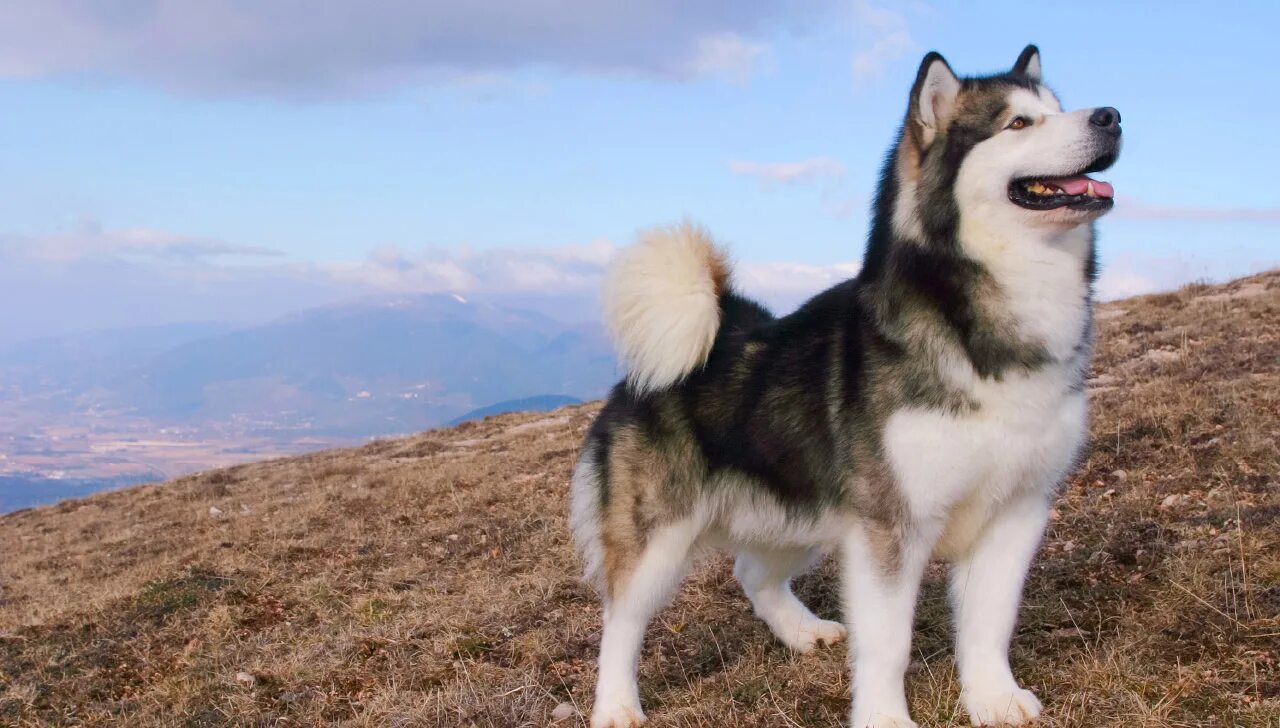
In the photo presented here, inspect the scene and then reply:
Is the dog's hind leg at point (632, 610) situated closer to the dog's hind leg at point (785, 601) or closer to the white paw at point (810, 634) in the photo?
the dog's hind leg at point (785, 601)

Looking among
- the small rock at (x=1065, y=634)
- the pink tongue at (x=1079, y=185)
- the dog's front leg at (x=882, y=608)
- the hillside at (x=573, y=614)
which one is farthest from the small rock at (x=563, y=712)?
the pink tongue at (x=1079, y=185)

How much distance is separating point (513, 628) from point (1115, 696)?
3.29m

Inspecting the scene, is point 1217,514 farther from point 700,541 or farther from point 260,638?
point 260,638

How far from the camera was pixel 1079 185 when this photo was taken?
3.25 m

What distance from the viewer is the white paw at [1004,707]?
11.5 feet

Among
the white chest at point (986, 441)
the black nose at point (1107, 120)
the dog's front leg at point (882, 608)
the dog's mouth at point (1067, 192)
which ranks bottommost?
the dog's front leg at point (882, 608)

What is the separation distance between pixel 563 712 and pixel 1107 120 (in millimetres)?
3368

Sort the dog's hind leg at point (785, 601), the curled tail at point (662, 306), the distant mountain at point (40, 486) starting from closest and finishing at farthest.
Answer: the curled tail at point (662, 306), the dog's hind leg at point (785, 601), the distant mountain at point (40, 486)

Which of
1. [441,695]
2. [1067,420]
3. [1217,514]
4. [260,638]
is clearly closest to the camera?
[1067,420]

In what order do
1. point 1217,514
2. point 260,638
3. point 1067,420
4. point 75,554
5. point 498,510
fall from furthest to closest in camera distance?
1. point 75,554
2. point 498,510
3. point 260,638
4. point 1217,514
5. point 1067,420

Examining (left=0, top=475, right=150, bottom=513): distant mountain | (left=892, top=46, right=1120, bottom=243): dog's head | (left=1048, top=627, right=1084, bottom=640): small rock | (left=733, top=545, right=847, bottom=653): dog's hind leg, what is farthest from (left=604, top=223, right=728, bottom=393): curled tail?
(left=0, top=475, right=150, bottom=513): distant mountain

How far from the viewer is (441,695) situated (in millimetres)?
4613

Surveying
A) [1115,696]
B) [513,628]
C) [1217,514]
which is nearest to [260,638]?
[513,628]

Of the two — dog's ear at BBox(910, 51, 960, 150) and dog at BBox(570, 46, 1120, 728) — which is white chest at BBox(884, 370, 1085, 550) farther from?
dog's ear at BBox(910, 51, 960, 150)
